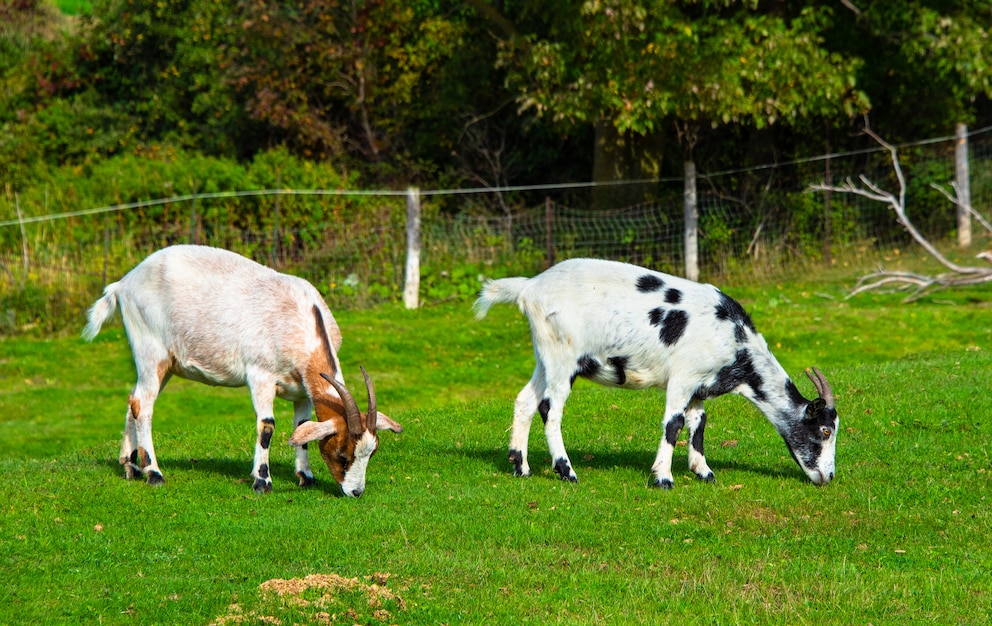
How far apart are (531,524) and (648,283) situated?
8.60 feet

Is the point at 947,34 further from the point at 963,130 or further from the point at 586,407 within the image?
the point at 586,407

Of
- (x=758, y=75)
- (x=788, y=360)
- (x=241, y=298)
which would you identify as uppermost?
(x=758, y=75)

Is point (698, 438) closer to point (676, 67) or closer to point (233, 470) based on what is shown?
point (233, 470)

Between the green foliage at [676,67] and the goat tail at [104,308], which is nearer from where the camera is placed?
the goat tail at [104,308]

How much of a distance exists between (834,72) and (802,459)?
45.0 feet

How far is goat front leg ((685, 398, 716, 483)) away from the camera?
33.9 feet

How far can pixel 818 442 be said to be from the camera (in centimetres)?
1002

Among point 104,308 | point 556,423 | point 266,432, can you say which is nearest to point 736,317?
point 556,423

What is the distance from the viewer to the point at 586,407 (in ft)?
44.8

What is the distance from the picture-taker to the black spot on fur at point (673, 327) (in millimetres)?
10073

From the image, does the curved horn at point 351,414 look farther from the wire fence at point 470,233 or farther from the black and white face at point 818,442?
the wire fence at point 470,233

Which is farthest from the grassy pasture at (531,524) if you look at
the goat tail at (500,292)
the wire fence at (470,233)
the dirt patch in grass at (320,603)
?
the wire fence at (470,233)

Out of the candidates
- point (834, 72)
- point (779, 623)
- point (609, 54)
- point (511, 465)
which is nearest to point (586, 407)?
point (511, 465)

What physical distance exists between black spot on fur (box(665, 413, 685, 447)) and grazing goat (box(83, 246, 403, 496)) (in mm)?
2273
